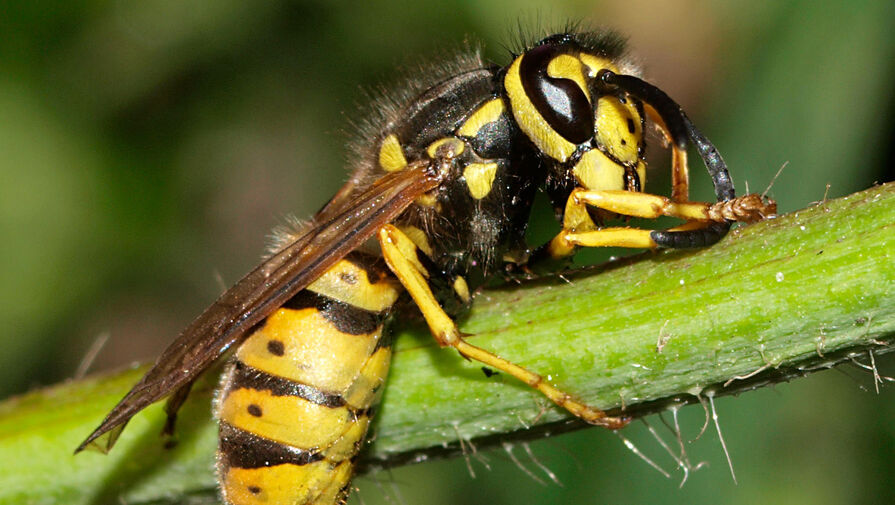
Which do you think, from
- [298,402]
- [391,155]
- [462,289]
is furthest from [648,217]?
[298,402]

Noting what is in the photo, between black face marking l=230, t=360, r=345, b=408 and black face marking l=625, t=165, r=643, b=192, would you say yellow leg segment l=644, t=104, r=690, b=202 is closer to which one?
black face marking l=625, t=165, r=643, b=192

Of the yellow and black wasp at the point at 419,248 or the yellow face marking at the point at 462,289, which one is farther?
the yellow face marking at the point at 462,289

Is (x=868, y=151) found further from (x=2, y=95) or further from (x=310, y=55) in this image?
(x=2, y=95)

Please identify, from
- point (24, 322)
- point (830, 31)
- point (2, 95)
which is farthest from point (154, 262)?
point (830, 31)

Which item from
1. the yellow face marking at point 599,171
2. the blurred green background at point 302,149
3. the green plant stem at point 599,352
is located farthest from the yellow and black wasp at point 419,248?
the blurred green background at point 302,149

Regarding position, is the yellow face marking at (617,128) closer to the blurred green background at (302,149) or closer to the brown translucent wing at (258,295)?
the brown translucent wing at (258,295)

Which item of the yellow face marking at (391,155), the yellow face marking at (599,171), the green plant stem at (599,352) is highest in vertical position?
the yellow face marking at (391,155)

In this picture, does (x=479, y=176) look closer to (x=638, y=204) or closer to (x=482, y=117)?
(x=482, y=117)
